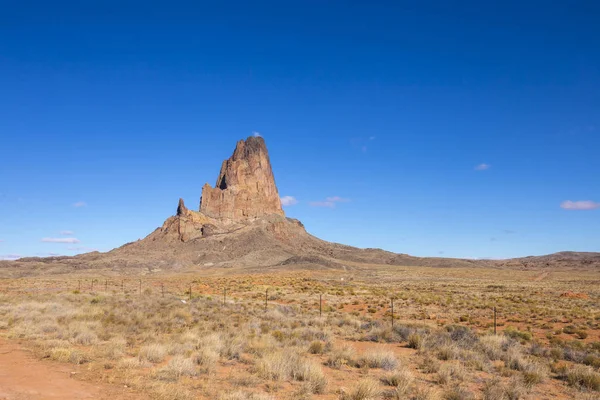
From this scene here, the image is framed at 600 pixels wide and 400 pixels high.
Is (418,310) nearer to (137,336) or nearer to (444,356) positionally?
(444,356)

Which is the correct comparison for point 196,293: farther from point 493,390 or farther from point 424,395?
point 493,390

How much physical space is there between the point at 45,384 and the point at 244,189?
163871mm

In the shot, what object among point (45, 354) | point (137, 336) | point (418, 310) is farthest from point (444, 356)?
point (418, 310)

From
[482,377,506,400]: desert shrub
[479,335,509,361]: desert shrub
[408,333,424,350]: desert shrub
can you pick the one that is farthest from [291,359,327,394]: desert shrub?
[479,335,509,361]: desert shrub

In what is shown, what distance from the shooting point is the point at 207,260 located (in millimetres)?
119000

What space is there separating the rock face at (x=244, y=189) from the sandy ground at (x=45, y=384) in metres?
151

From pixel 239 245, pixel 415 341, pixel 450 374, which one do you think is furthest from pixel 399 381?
pixel 239 245

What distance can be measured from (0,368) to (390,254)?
15824 centimetres

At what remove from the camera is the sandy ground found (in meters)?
8.98

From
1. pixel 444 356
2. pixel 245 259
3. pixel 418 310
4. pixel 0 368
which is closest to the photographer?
pixel 0 368

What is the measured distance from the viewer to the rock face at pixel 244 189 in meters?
165

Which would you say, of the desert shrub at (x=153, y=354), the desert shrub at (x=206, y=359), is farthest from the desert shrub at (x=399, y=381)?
the desert shrub at (x=153, y=354)

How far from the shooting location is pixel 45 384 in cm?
973

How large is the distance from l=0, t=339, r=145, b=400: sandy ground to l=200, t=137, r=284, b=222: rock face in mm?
151218
